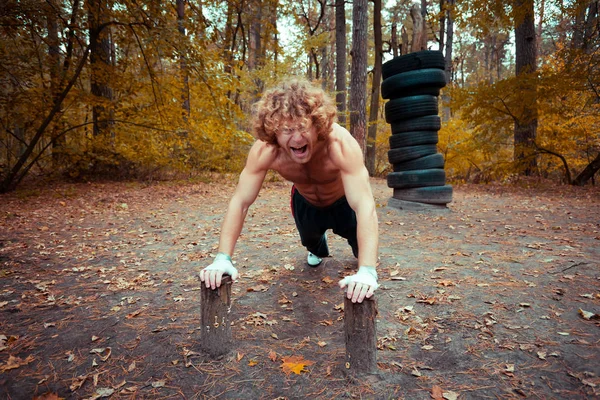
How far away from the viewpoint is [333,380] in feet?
6.73

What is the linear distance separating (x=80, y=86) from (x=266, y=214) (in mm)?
6496

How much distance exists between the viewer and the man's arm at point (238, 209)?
2145 millimetres

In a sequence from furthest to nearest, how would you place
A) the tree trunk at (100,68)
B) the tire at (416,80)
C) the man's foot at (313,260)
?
the tree trunk at (100,68) < the tire at (416,80) < the man's foot at (313,260)

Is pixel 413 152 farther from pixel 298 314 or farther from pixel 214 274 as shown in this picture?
pixel 214 274

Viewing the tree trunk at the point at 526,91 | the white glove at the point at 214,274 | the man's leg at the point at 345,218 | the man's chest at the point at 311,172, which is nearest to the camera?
the white glove at the point at 214,274

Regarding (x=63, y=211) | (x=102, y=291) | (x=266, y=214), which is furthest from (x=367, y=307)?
(x=63, y=211)

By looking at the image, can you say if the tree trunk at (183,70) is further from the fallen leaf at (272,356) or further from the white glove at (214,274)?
the fallen leaf at (272,356)

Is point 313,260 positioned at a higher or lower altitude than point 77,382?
higher

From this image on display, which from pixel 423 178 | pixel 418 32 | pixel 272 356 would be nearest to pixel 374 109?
pixel 418 32

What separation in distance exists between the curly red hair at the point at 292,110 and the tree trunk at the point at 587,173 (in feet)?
31.9

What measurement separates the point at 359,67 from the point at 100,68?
6.52m

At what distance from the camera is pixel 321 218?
3.33 m

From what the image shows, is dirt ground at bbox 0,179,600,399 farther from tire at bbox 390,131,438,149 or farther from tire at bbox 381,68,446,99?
tire at bbox 381,68,446,99

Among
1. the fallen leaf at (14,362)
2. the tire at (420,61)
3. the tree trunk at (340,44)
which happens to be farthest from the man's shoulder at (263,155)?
the tree trunk at (340,44)
